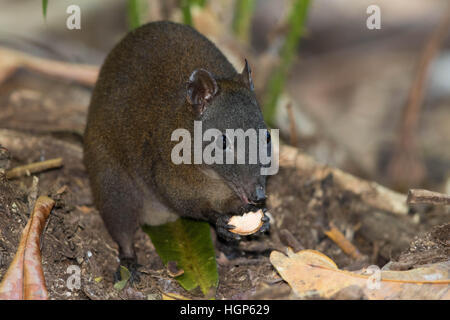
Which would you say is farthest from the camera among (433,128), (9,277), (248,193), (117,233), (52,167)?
(433,128)

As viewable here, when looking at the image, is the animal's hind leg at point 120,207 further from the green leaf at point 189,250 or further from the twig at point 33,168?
the twig at point 33,168

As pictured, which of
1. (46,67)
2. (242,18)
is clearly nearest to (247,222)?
(46,67)

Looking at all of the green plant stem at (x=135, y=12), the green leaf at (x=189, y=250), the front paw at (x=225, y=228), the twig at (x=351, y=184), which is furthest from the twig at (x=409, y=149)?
the front paw at (x=225, y=228)

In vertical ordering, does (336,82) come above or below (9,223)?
above

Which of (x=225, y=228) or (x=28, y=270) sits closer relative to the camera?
(x=28, y=270)

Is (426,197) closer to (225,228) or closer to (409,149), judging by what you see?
(225,228)

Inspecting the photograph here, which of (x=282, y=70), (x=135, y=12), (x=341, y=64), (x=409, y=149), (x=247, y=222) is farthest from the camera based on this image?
(x=341, y=64)

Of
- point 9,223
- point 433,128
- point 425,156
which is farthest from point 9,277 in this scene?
point 433,128
